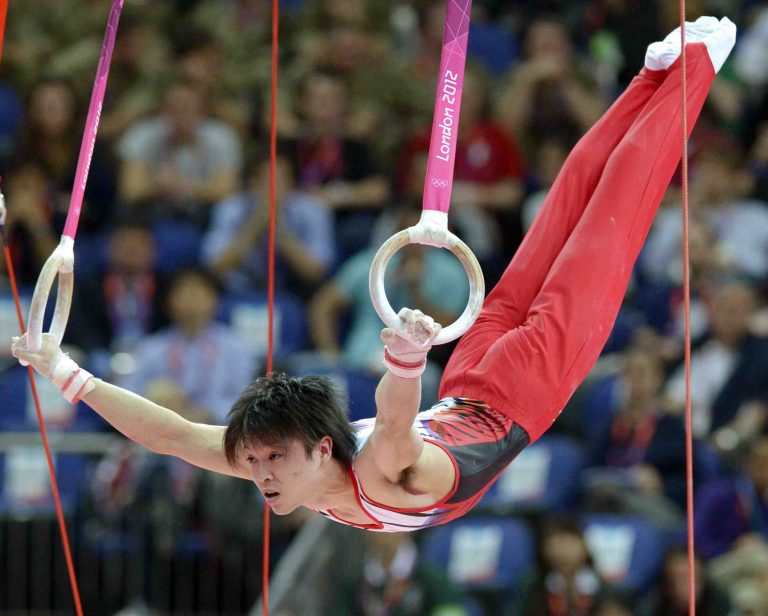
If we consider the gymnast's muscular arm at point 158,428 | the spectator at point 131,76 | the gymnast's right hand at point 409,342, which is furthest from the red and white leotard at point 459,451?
the spectator at point 131,76

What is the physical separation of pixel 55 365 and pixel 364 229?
361cm

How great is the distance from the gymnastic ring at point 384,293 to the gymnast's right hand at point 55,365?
0.88 m

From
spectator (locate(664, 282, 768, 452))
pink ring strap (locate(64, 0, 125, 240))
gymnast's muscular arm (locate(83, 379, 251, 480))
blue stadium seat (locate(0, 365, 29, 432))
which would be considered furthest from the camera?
blue stadium seat (locate(0, 365, 29, 432))

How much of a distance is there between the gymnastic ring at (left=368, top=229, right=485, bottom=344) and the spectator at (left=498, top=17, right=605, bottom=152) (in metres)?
4.18

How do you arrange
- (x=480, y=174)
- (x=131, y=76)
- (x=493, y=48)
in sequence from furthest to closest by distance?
(x=493, y=48) < (x=131, y=76) < (x=480, y=174)

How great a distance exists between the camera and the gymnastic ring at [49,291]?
3283mm

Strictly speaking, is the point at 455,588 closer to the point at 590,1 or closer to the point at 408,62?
the point at 408,62

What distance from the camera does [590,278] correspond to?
12.9 ft

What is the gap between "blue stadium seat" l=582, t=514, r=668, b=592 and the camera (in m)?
5.70

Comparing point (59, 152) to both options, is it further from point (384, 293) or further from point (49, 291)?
point (384, 293)

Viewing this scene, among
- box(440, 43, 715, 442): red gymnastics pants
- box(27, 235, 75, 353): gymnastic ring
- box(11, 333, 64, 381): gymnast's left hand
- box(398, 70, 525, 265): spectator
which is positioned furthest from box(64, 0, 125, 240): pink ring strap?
box(398, 70, 525, 265): spectator

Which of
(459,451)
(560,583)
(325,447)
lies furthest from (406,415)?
(560,583)

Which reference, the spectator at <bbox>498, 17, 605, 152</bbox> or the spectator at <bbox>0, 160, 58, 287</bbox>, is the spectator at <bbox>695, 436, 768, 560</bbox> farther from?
the spectator at <bbox>0, 160, 58, 287</bbox>

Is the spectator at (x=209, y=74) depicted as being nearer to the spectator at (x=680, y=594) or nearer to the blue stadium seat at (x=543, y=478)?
the blue stadium seat at (x=543, y=478)
